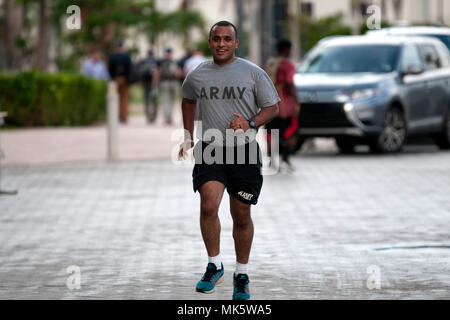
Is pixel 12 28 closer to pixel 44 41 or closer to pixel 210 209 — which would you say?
pixel 44 41

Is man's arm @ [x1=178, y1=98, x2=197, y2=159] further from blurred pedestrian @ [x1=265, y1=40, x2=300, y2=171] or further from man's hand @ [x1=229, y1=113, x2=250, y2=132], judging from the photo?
blurred pedestrian @ [x1=265, y1=40, x2=300, y2=171]

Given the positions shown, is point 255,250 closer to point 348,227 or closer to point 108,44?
point 348,227

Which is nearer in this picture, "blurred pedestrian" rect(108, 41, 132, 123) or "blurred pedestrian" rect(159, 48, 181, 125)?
"blurred pedestrian" rect(159, 48, 181, 125)

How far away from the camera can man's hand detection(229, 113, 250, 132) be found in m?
7.50

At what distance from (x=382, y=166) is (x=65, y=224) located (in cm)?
691

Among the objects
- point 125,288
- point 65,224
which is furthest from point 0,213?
point 125,288

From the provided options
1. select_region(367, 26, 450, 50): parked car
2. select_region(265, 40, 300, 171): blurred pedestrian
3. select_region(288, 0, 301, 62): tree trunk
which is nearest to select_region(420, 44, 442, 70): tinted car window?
select_region(367, 26, 450, 50): parked car

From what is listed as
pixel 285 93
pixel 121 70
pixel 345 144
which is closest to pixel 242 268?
pixel 285 93

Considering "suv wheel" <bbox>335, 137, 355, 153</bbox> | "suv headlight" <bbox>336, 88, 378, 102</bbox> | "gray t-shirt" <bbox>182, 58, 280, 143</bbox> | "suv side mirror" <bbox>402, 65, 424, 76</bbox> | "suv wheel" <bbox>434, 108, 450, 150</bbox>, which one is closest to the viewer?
"gray t-shirt" <bbox>182, 58, 280, 143</bbox>

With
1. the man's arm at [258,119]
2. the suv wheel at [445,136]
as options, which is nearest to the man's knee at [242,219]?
the man's arm at [258,119]

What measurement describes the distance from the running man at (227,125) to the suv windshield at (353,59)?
12408mm

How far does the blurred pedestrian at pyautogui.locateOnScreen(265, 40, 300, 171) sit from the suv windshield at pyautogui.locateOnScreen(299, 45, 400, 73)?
3939 millimetres

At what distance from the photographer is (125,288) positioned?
8055mm

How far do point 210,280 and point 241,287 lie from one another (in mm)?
265
